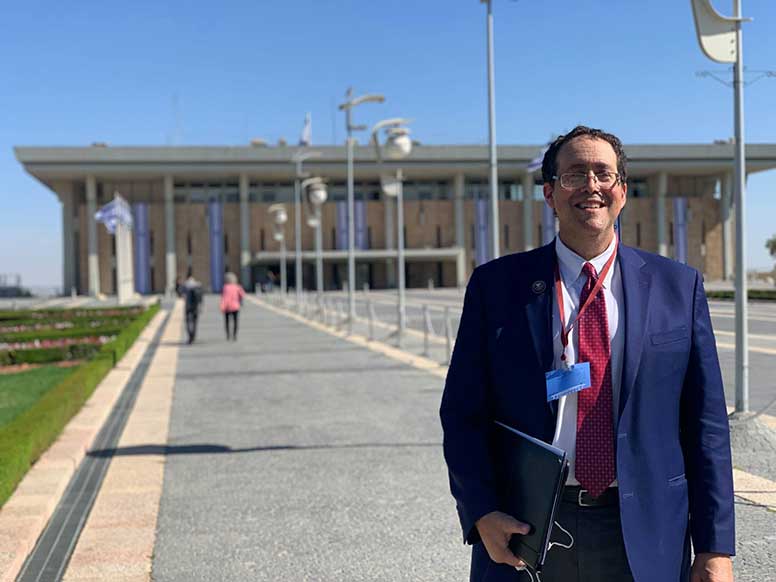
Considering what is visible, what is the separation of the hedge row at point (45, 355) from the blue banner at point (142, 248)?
53.4 metres

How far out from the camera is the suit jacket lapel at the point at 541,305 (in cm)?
232

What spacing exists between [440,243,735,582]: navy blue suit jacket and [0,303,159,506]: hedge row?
13.5ft

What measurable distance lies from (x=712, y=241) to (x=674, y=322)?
20.9 feet

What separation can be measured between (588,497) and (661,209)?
9.83 metres

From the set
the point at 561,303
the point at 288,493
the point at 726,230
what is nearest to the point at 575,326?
the point at 561,303

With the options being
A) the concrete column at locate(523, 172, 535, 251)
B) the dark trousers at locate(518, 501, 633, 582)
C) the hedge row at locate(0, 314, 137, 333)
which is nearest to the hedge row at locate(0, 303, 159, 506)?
the concrete column at locate(523, 172, 535, 251)

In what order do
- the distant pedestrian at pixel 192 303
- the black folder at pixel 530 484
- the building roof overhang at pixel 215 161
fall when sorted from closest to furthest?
the black folder at pixel 530 484
the distant pedestrian at pixel 192 303
the building roof overhang at pixel 215 161

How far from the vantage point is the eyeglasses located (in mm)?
2365

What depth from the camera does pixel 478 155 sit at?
2603 inches

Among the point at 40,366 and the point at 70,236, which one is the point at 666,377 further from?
the point at 70,236

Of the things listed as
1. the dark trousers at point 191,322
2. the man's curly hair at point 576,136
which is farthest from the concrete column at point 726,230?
the dark trousers at point 191,322

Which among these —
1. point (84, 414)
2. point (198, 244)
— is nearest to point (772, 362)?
point (84, 414)

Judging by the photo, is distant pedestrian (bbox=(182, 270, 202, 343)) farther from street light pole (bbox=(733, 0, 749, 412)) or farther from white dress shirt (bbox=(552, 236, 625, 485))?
white dress shirt (bbox=(552, 236, 625, 485))

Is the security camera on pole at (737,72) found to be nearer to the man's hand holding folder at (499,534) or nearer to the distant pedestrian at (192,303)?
the man's hand holding folder at (499,534)
